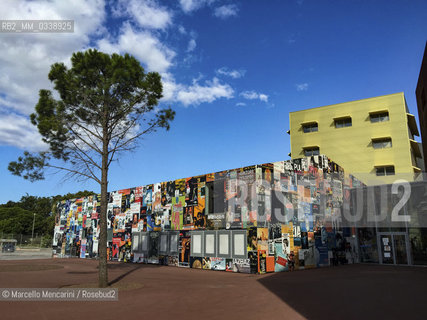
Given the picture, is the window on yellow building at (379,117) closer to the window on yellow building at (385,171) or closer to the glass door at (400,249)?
the window on yellow building at (385,171)

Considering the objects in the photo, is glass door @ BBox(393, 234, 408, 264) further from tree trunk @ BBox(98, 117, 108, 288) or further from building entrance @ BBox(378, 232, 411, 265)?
tree trunk @ BBox(98, 117, 108, 288)

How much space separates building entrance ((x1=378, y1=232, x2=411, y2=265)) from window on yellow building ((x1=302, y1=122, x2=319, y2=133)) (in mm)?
23818

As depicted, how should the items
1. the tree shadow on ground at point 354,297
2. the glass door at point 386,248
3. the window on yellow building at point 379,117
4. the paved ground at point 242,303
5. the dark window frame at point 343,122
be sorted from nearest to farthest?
the paved ground at point 242,303, the tree shadow on ground at point 354,297, the glass door at point 386,248, the window on yellow building at point 379,117, the dark window frame at point 343,122

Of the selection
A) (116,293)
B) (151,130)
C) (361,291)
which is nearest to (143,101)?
(151,130)

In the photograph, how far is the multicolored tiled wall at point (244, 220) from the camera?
19.0 meters

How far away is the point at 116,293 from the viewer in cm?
1072

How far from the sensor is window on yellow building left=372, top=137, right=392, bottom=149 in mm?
40375

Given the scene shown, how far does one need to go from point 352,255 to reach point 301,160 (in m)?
9.53

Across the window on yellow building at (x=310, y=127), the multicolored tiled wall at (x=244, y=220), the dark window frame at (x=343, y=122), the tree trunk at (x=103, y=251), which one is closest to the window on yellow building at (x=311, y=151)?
the window on yellow building at (x=310, y=127)

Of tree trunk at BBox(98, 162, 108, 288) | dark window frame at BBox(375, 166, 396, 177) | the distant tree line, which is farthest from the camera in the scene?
the distant tree line

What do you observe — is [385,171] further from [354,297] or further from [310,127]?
[354,297]

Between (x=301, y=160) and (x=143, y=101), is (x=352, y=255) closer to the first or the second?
(x=301, y=160)

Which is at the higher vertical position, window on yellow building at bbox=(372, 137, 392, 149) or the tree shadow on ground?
window on yellow building at bbox=(372, 137, 392, 149)

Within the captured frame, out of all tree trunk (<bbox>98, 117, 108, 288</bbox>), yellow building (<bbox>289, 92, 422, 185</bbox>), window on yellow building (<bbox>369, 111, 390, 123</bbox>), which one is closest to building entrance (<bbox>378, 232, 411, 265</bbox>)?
yellow building (<bbox>289, 92, 422, 185</bbox>)
